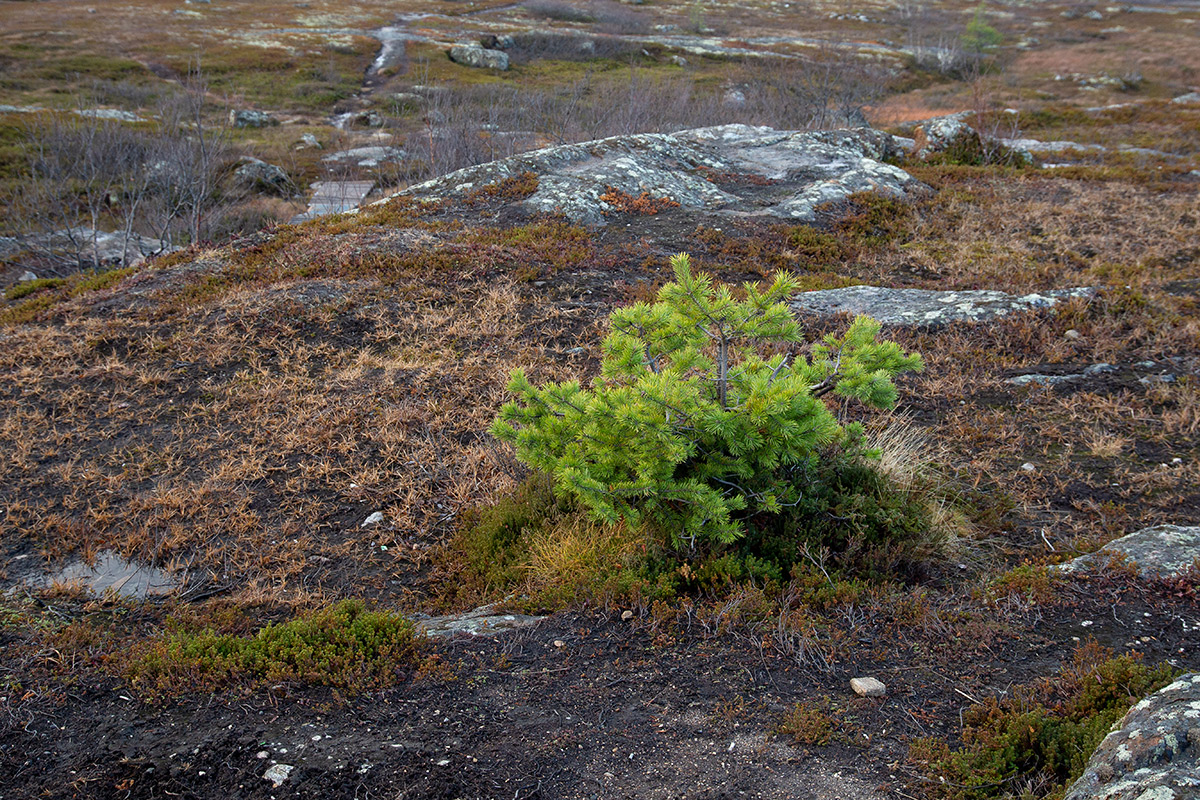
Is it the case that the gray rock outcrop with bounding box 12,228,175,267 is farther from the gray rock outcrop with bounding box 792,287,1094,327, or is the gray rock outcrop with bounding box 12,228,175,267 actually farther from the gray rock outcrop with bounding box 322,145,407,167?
the gray rock outcrop with bounding box 792,287,1094,327

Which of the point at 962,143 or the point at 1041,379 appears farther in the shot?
the point at 962,143

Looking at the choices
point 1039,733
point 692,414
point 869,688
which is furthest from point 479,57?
point 1039,733

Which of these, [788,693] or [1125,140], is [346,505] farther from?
[1125,140]

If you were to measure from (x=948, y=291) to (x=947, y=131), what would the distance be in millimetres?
10446

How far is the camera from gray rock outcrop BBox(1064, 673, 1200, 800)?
7.75ft

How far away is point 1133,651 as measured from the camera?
3.64m

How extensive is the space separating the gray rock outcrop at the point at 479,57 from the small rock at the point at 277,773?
178 ft

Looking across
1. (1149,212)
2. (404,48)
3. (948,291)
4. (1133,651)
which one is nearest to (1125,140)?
(1149,212)

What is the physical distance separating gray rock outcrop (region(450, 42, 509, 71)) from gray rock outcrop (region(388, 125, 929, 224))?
40.4 meters

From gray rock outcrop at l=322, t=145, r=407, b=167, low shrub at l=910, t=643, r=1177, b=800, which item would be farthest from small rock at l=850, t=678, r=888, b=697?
gray rock outcrop at l=322, t=145, r=407, b=167

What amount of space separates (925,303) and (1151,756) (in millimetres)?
7614

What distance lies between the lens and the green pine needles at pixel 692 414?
401 centimetres

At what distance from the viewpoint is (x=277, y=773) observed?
3.07 meters

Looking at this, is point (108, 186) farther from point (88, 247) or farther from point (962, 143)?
point (962, 143)
